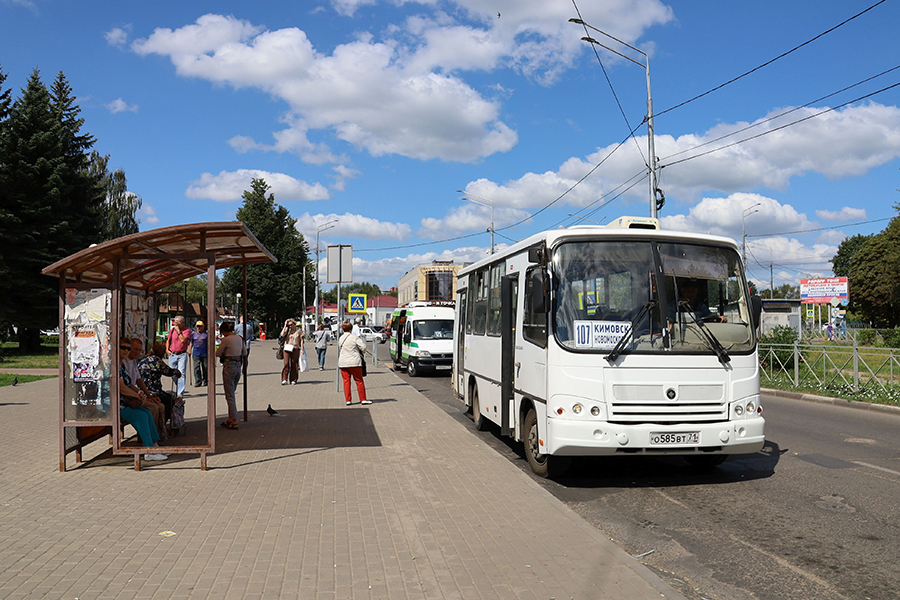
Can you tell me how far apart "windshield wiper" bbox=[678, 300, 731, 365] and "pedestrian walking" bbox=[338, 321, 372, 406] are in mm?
8588

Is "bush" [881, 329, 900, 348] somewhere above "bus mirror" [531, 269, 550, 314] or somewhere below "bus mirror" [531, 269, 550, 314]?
below

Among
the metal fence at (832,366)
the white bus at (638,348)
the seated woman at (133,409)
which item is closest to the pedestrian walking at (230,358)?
the seated woman at (133,409)

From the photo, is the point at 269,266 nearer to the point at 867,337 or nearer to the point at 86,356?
the point at 867,337

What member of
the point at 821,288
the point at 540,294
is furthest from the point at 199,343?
the point at 821,288

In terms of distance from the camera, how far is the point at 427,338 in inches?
1011

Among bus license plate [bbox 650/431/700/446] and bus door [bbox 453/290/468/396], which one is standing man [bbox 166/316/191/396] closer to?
bus door [bbox 453/290/468/396]

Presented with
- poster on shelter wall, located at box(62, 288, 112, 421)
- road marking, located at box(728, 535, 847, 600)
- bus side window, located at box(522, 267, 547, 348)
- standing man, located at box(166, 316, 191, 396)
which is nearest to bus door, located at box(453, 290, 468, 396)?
bus side window, located at box(522, 267, 547, 348)

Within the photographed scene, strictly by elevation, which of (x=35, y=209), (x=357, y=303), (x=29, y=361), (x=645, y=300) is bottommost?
(x=29, y=361)

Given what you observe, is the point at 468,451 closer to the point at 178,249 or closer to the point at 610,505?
the point at 610,505

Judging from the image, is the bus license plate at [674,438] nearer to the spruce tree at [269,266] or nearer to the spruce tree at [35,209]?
the spruce tree at [35,209]

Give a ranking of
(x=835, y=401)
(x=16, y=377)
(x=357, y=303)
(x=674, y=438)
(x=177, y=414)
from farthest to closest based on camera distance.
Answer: (x=357, y=303), (x=16, y=377), (x=835, y=401), (x=177, y=414), (x=674, y=438)

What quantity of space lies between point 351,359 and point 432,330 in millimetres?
10751

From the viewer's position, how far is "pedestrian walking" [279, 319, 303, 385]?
65.1 feet

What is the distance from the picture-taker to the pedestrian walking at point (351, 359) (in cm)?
1523
